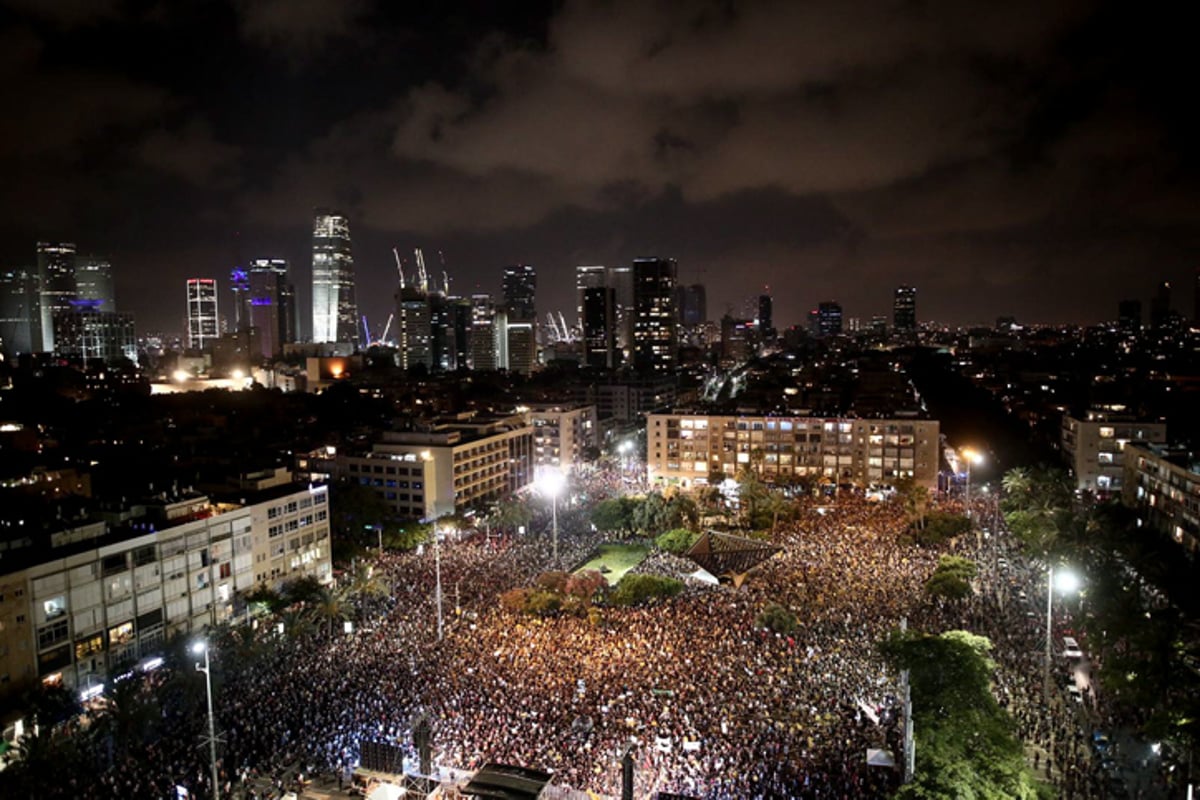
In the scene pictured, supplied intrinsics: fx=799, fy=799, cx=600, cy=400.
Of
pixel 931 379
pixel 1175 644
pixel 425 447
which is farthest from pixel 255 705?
pixel 931 379

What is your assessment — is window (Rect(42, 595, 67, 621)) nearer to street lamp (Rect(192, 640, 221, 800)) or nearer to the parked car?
street lamp (Rect(192, 640, 221, 800))

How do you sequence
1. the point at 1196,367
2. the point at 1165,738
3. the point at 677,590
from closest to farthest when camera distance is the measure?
the point at 1165,738 < the point at 677,590 < the point at 1196,367

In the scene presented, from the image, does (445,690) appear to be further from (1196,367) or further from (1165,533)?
(1196,367)

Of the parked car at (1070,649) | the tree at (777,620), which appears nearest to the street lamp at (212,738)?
the tree at (777,620)

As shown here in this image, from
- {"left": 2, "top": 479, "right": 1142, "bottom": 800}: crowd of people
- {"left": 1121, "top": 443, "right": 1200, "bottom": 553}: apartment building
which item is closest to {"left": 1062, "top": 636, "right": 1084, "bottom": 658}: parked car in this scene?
{"left": 2, "top": 479, "right": 1142, "bottom": 800}: crowd of people

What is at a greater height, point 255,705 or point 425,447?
point 425,447
